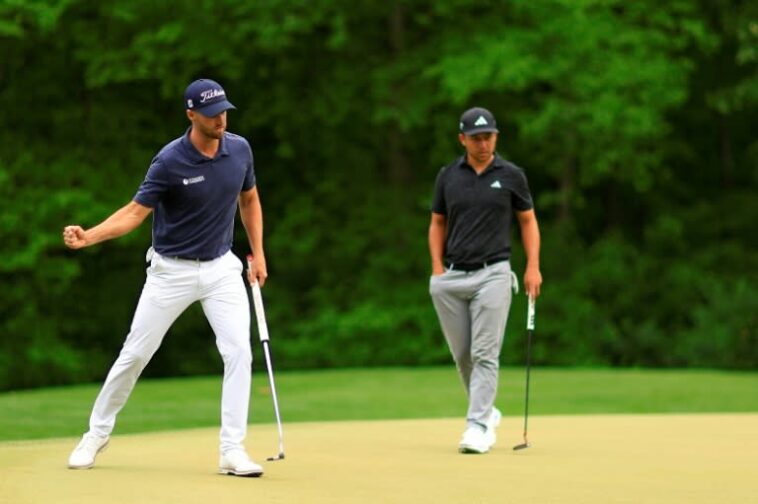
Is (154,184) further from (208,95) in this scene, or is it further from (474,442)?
(474,442)

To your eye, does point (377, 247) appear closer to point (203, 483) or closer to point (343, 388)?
point (343, 388)

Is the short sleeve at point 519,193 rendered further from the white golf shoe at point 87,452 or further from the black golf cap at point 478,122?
the white golf shoe at point 87,452

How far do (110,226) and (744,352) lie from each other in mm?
17713

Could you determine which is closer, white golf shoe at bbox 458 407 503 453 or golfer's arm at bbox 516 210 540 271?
white golf shoe at bbox 458 407 503 453

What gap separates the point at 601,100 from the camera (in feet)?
95.1

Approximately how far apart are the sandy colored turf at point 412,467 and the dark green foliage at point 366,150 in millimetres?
15387

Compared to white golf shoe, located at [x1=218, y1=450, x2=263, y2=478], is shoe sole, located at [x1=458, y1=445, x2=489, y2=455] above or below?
below

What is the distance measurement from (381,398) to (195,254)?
25.3ft

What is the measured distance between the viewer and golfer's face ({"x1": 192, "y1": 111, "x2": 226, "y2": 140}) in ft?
30.6

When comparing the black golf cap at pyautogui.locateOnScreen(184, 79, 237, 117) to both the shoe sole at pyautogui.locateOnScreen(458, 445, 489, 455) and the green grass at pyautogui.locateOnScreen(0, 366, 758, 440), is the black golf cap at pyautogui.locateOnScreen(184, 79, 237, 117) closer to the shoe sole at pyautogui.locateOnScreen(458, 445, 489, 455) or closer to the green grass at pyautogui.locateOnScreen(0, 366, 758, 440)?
the shoe sole at pyautogui.locateOnScreen(458, 445, 489, 455)

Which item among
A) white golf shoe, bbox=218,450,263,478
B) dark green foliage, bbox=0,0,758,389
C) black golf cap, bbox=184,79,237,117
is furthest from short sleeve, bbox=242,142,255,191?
dark green foliage, bbox=0,0,758,389

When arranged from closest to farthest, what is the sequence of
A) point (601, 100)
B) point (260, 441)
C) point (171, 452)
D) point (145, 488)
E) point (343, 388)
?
point (145, 488), point (171, 452), point (260, 441), point (343, 388), point (601, 100)

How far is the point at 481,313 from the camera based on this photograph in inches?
448

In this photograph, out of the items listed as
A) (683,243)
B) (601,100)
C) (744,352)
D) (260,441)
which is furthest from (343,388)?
(683,243)
